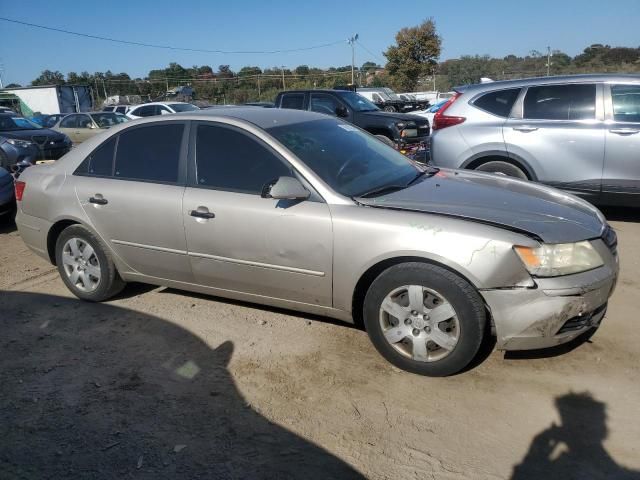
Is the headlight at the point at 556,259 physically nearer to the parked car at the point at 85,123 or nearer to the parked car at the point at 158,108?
the parked car at the point at 85,123

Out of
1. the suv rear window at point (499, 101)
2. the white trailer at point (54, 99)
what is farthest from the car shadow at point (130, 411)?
the white trailer at point (54, 99)

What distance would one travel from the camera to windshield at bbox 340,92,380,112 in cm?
1181

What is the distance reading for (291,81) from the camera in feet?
138

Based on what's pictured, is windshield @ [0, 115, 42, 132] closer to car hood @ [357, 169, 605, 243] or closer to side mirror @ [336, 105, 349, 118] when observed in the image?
side mirror @ [336, 105, 349, 118]

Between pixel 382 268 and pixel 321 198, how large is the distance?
1.99ft

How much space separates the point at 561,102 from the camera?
20.2ft

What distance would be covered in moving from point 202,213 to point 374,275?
132 centimetres

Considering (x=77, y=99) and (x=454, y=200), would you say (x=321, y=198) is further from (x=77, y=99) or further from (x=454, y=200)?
(x=77, y=99)

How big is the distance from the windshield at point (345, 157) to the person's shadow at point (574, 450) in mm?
1779

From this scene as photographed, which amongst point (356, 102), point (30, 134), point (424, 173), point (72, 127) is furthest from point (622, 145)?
point (72, 127)

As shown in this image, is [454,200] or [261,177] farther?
[261,177]

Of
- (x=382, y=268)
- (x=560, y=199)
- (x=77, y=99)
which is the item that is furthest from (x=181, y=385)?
(x=77, y=99)

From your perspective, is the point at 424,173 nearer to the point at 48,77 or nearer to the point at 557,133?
the point at 557,133

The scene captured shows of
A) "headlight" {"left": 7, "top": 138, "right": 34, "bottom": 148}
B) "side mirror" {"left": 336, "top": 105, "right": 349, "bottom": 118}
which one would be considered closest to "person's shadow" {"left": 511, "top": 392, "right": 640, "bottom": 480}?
"side mirror" {"left": 336, "top": 105, "right": 349, "bottom": 118}
